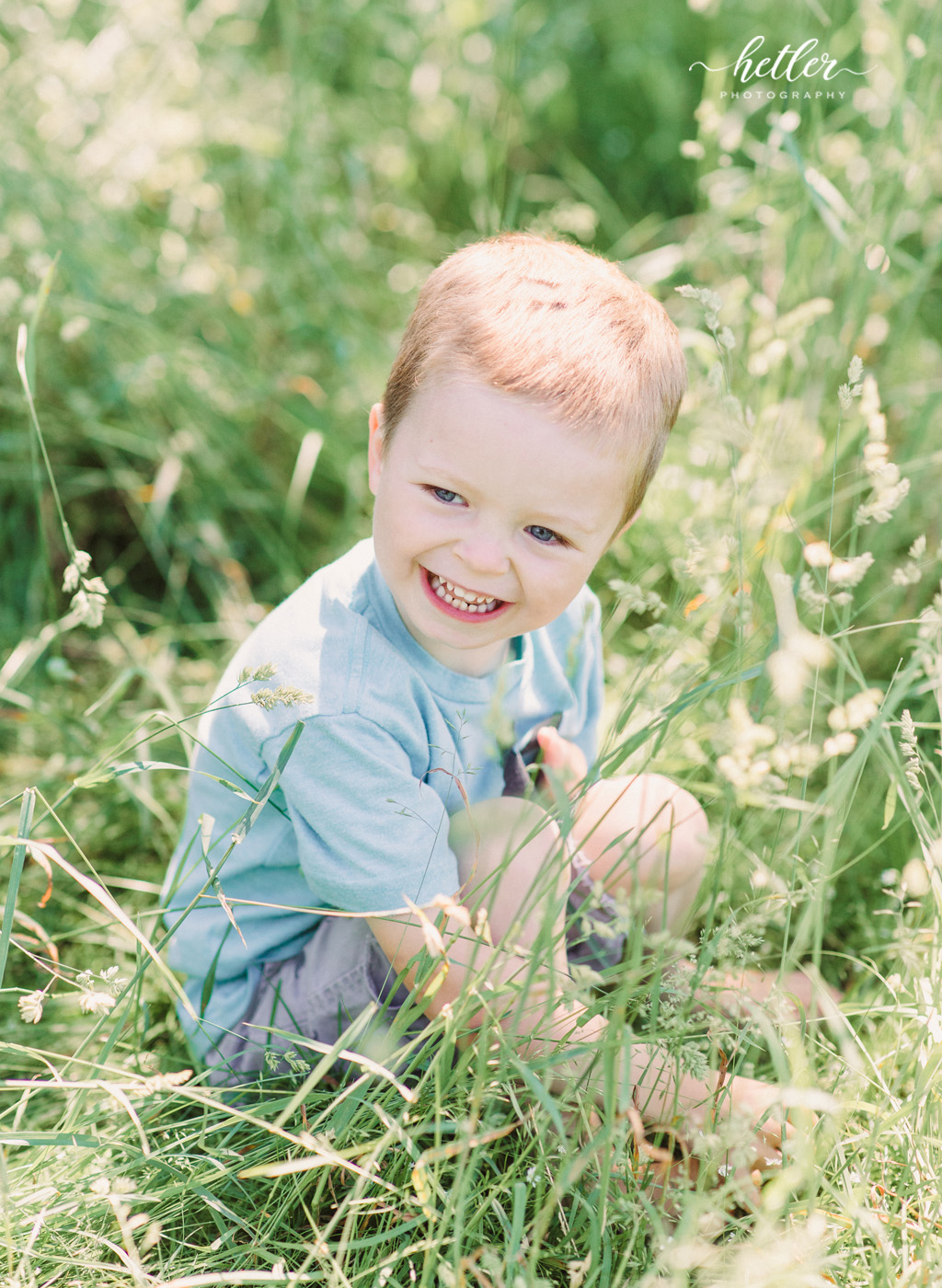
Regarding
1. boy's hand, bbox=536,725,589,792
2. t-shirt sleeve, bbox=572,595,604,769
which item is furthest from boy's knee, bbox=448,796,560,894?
t-shirt sleeve, bbox=572,595,604,769

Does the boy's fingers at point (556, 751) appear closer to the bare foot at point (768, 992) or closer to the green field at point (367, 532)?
the green field at point (367, 532)

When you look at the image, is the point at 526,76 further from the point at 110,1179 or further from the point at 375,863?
the point at 110,1179

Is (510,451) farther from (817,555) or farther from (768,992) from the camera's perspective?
(768,992)

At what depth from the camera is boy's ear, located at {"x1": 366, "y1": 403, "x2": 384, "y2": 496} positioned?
1.40m

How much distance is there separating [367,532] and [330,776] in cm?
109

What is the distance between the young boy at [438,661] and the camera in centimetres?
123

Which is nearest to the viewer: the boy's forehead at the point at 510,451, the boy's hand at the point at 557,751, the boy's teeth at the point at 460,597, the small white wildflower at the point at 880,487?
the small white wildflower at the point at 880,487

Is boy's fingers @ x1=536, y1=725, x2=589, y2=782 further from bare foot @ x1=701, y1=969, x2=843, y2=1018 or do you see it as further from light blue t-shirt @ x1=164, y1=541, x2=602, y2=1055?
bare foot @ x1=701, y1=969, x2=843, y2=1018

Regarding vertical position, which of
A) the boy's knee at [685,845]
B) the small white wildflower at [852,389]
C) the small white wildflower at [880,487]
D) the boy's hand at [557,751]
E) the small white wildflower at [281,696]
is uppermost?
the small white wildflower at [852,389]

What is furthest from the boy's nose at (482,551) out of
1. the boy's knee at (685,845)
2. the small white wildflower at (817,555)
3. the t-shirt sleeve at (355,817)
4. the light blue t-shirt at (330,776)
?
the boy's knee at (685,845)

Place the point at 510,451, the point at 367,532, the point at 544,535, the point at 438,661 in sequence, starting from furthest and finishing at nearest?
the point at 367,532 → the point at 438,661 → the point at 544,535 → the point at 510,451

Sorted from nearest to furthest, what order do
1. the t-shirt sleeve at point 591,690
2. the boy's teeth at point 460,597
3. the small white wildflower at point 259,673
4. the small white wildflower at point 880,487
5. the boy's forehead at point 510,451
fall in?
the small white wildflower at point 880,487 < the small white wildflower at point 259,673 < the boy's forehead at point 510,451 < the boy's teeth at point 460,597 < the t-shirt sleeve at point 591,690

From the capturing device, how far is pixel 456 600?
1334mm

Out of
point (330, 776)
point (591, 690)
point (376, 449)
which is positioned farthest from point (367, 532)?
point (330, 776)
